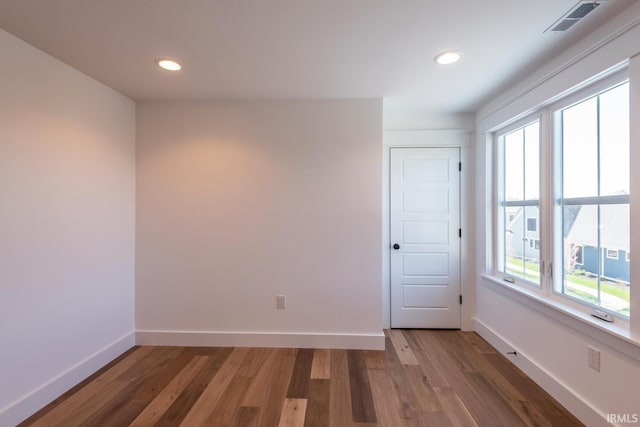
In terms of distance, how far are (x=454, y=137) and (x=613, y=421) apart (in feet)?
8.21

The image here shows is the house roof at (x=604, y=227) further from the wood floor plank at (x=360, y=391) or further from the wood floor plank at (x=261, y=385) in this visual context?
the wood floor plank at (x=261, y=385)

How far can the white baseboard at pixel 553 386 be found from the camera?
1.70 metres

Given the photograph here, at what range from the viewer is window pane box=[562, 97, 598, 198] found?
1.82 m

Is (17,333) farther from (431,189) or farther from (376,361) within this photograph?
(431,189)

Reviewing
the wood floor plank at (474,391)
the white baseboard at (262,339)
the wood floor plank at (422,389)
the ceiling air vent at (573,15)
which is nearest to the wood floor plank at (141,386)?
the white baseboard at (262,339)

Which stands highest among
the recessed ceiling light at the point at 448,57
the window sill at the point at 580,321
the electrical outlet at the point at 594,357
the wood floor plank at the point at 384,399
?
the recessed ceiling light at the point at 448,57

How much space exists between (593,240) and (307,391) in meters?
2.15

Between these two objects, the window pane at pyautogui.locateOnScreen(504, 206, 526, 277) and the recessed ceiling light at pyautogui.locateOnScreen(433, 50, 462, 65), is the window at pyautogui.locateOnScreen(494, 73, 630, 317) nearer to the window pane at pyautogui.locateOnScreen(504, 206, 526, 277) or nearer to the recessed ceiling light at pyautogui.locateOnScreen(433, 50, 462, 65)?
the window pane at pyautogui.locateOnScreen(504, 206, 526, 277)

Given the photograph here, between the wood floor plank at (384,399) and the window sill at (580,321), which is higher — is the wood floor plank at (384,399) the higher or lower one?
the lower one

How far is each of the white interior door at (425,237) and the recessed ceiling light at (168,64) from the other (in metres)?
2.16

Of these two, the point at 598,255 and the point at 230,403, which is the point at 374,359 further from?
the point at 598,255

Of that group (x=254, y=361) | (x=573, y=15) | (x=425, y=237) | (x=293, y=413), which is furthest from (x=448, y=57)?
(x=254, y=361)

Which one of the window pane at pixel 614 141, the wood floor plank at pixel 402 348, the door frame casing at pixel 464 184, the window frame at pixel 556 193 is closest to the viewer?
the window pane at pixel 614 141

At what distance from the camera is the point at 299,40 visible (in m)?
1.74
